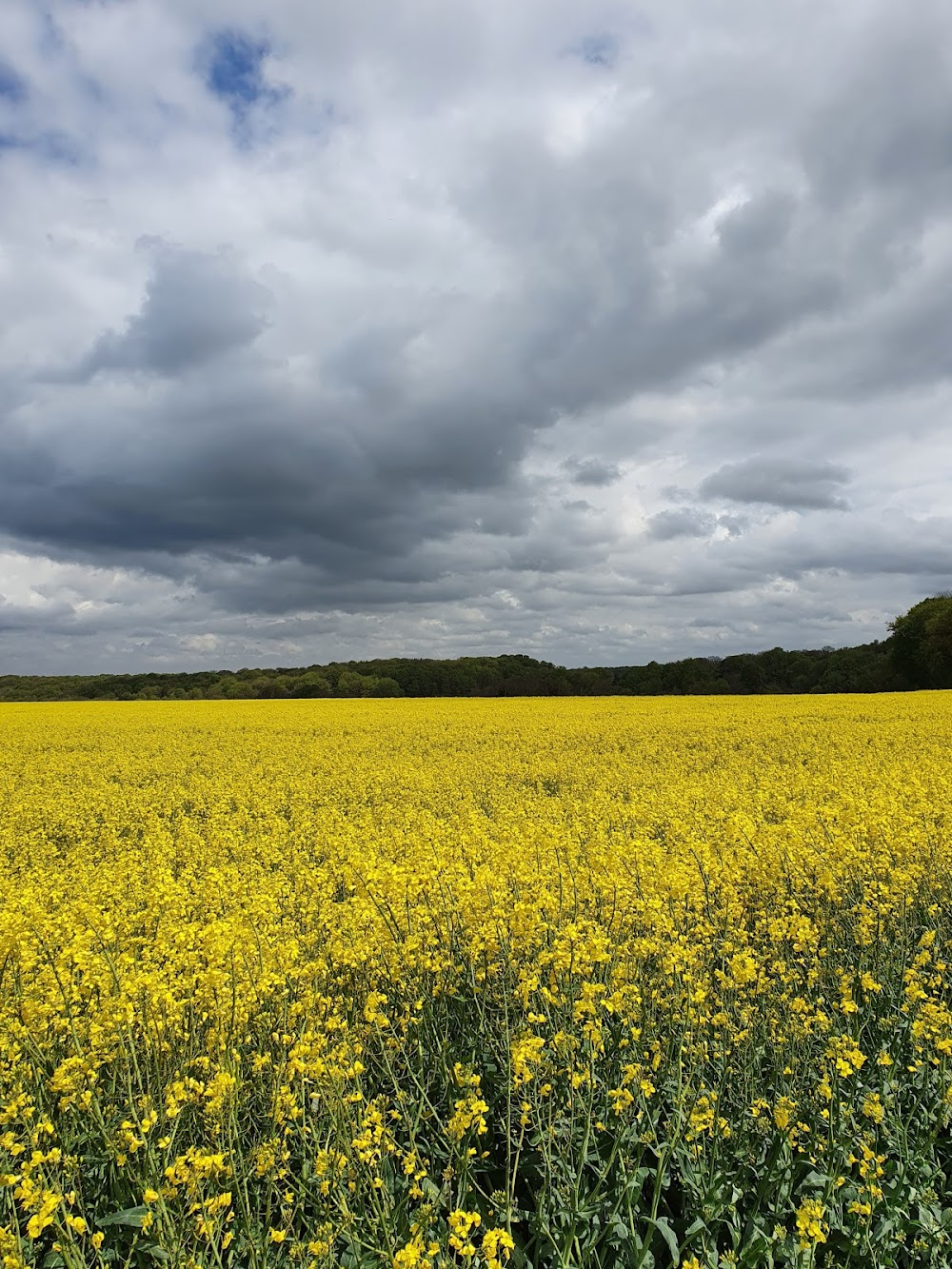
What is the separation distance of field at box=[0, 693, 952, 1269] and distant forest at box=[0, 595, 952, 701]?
4371 cm

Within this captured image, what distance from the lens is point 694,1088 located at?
4.14 meters

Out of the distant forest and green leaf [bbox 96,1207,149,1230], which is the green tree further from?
green leaf [bbox 96,1207,149,1230]

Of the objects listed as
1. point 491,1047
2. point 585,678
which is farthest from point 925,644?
point 491,1047

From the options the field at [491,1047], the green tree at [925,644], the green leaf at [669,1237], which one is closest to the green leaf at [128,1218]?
the field at [491,1047]

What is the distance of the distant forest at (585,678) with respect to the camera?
2085 inches

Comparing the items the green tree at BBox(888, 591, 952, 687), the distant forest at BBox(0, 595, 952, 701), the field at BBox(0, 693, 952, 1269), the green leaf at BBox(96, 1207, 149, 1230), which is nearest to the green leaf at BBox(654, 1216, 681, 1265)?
the field at BBox(0, 693, 952, 1269)

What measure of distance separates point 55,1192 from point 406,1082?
2098 millimetres

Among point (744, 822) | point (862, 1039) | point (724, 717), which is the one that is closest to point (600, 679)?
point (724, 717)

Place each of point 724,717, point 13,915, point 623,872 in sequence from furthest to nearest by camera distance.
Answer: point 724,717, point 623,872, point 13,915

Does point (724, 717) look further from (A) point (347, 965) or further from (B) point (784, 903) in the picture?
(A) point (347, 965)

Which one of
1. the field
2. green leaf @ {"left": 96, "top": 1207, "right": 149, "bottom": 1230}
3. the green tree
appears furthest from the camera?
the green tree

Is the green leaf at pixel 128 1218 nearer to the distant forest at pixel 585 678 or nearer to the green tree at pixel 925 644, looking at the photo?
the distant forest at pixel 585 678

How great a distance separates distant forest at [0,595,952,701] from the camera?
53.0m

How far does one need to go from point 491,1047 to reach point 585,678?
170 feet
